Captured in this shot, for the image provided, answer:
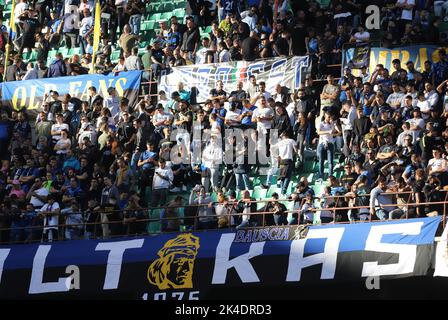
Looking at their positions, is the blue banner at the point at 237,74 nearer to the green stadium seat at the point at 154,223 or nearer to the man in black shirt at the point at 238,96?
the man in black shirt at the point at 238,96

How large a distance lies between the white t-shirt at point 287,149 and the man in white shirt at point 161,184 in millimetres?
2474

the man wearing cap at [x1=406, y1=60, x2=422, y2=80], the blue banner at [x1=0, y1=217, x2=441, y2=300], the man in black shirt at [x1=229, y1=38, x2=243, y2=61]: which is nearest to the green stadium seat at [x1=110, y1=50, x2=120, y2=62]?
the man in black shirt at [x1=229, y1=38, x2=243, y2=61]

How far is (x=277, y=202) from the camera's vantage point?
91.2 feet

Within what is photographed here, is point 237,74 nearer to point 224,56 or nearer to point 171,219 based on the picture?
point 224,56

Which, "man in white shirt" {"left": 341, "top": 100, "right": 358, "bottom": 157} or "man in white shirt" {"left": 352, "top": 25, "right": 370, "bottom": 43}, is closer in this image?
"man in white shirt" {"left": 341, "top": 100, "right": 358, "bottom": 157}

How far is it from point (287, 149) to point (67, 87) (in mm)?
7541

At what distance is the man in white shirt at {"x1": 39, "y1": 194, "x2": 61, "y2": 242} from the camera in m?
30.2

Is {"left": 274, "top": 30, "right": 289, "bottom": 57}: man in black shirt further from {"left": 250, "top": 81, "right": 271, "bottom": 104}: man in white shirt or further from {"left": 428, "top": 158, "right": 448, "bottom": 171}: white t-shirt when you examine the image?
{"left": 428, "top": 158, "right": 448, "bottom": 171}: white t-shirt

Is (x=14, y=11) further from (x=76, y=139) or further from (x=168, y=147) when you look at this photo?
(x=168, y=147)

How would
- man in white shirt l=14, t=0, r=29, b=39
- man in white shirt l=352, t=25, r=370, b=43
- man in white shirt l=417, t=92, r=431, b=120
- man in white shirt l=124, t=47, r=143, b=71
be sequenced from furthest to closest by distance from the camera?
man in white shirt l=14, t=0, r=29, b=39, man in white shirt l=124, t=47, r=143, b=71, man in white shirt l=352, t=25, r=370, b=43, man in white shirt l=417, t=92, r=431, b=120

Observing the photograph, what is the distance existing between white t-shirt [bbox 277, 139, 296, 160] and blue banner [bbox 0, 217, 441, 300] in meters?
2.36

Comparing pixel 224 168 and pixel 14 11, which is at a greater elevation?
pixel 14 11
